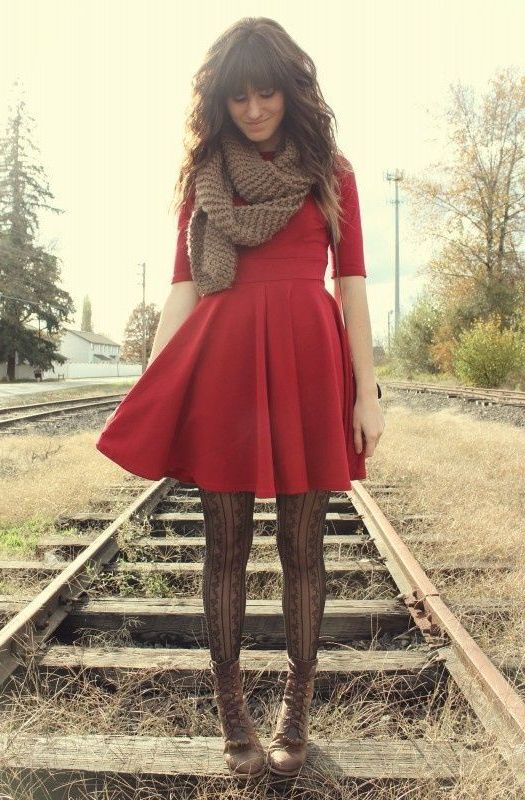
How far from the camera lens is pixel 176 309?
6.46ft

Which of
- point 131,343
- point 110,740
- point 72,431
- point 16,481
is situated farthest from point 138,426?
point 131,343

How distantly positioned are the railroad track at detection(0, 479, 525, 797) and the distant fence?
37.7 meters

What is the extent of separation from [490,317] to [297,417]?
80.1 ft

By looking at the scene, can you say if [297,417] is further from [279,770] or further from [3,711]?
[3,711]

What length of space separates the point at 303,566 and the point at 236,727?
1.52ft

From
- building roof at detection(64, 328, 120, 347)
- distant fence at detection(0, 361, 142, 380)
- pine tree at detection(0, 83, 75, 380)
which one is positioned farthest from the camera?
building roof at detection(64, 328, 120, 347)

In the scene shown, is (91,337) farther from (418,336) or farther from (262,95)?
(262,95)

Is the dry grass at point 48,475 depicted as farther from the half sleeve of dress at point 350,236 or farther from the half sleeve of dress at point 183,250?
the half sleeve of dress at point 350,236

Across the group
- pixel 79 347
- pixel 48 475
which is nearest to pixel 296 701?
pixel 48 475

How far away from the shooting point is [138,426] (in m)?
1.84

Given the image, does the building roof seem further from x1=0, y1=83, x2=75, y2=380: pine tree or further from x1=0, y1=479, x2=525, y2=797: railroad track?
x1=0, y1=479, x2=525, y2=797: railroad track

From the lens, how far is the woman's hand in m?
1.88

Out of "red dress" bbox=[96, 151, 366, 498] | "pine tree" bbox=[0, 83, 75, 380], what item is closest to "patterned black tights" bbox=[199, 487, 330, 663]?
"red dress" bbox=[96, 151, 366, 498]

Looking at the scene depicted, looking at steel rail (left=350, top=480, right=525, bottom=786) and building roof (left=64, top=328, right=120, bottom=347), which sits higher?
building roof (left=64, top=328, right=120, bottom=347)
